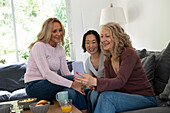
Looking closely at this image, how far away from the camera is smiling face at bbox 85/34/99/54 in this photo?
2.31 m

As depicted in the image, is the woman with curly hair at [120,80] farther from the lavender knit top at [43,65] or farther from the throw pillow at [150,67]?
the lavender knit top at [43,65]

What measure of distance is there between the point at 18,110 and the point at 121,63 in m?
0.87

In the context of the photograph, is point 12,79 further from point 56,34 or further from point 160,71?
point 160,71

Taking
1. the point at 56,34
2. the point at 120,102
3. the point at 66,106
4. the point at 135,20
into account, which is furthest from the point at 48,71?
the point at 135,20

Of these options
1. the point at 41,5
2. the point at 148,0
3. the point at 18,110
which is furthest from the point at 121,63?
the point at 41,5

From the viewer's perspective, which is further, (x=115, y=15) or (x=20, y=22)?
(x=20, y=22)

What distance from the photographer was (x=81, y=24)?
4504 millimetres

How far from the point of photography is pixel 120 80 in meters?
1.65

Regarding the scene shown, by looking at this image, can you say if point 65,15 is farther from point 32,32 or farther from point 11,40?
point 11,40

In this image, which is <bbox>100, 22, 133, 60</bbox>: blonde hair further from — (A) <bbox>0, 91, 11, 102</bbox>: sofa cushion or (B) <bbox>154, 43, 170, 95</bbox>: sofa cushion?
(A) <bbox>0, 91, 11, 102</bbox>: sofa cushion

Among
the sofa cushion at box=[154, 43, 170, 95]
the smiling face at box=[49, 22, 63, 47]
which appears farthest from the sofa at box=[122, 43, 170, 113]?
the smiling face at box=[49, 22, 63, 47]

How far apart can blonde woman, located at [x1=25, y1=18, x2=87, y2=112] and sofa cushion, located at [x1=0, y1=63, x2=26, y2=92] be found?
112 centimetres

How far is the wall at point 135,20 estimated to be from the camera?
293cm

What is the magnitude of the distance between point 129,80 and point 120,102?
0.76 ft
